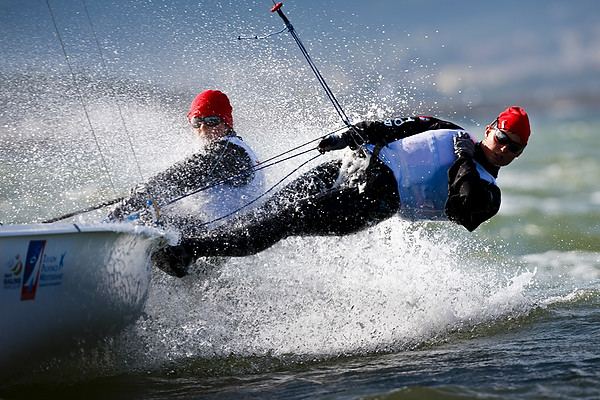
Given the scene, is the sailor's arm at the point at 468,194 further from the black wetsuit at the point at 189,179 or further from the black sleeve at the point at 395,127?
the black wetsuit at the point at 189,179

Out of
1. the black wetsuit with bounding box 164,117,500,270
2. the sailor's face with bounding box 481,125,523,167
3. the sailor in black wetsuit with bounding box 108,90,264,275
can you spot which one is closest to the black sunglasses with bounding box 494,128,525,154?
the sailor's face with bounding box 481,125,523,167

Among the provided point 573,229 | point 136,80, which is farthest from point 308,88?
point 573,229

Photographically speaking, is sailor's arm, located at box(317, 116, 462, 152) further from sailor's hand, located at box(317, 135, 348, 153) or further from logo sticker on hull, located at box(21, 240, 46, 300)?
logo sticker on hull, located at box(21, 240, 46, 300)

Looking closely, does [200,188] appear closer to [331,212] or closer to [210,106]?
[210,106]

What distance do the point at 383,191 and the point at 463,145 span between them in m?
0.56

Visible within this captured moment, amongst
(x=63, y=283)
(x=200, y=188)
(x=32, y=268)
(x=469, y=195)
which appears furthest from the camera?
(x=200, y=188)

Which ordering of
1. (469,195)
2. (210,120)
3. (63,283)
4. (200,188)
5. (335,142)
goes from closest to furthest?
(63,283) < (469,195) < (335,142) < (200,188) < (210,120)

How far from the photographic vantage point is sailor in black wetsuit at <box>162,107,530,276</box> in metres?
4.54

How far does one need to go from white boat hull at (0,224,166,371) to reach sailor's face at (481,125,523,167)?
2074mm

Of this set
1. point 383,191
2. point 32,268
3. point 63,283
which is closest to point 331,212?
point 383,191

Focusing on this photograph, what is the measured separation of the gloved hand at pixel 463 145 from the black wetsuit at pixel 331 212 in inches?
2.0

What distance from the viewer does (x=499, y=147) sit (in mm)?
4586

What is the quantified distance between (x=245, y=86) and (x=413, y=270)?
98.7 inches

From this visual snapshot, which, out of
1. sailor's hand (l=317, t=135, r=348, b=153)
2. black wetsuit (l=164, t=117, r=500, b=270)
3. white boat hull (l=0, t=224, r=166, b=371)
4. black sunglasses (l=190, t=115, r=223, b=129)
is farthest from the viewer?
black sunglasses (l=190, t=115, r=223, b=129)
